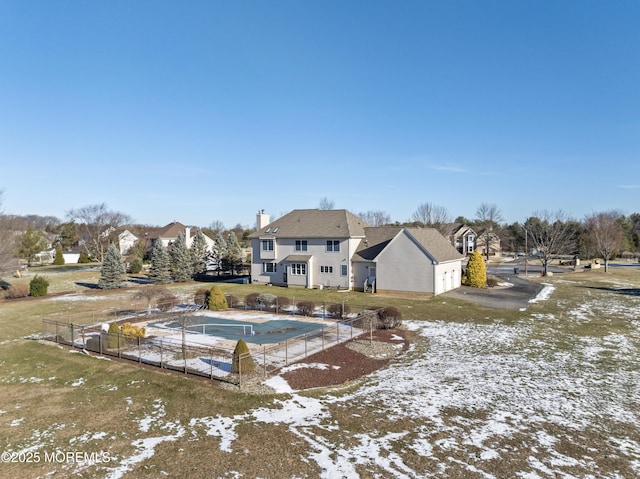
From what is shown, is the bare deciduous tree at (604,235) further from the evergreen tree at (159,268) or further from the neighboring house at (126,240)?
the neighboring house at (126,240)

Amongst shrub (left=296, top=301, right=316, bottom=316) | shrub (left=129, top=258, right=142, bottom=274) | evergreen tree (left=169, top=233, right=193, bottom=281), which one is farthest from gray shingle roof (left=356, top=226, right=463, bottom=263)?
shrub (left=129, top=258, right=142, bottom=274)

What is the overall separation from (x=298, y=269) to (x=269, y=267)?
174 inches

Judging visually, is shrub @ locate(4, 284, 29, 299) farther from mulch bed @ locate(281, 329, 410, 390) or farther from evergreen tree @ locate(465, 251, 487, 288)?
evergreen tree @ locate(465, 251, 487, 288)

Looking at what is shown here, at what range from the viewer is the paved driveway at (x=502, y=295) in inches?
1180

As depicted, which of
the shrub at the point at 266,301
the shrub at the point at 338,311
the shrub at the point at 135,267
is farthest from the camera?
the shrub at the point at 135,267

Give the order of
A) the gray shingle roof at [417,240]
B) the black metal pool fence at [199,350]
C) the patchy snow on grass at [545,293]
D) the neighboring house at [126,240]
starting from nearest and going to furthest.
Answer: the black metal pool fence at [199,350] → the patchy snow on grass at [545,293] → the gray shingle roof at [417,240] → the neighboring house at [126,240]

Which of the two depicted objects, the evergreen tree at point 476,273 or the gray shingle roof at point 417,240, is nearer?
the gray shingle roof at point 417,240

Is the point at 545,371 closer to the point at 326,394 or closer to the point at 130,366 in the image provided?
the point at 326,394

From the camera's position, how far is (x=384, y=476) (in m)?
8.59

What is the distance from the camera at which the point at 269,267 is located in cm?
4388

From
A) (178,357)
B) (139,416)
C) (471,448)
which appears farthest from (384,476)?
(178,357)

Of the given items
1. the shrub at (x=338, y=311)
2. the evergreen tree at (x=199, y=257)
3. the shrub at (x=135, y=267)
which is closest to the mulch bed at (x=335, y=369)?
the shrub at (x=338, y=311)

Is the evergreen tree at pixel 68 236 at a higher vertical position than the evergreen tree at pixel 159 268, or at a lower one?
higher

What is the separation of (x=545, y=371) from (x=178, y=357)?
15.7 metres
